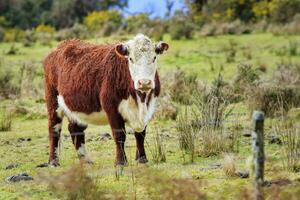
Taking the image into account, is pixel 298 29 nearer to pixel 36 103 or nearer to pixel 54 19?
pixel 36 103

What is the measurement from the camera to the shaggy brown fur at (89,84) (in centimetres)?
1117

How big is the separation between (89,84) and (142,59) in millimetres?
1128

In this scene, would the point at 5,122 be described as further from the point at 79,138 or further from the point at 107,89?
the point at 107,89

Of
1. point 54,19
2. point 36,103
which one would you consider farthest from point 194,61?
point 54,19

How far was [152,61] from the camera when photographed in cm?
1092

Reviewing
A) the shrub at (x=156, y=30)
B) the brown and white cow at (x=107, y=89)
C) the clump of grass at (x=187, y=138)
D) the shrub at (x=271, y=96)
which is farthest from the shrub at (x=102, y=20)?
the clump of grass at (x=187, y=138)

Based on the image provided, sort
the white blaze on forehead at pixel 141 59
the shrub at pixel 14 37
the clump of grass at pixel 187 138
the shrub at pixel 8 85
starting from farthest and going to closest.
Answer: the shrub at pixel 14 37 → the shrub at pixel 8 85 → the clump of grass at pixel 187 138 → the white blaze on forehead at pixel 141 59

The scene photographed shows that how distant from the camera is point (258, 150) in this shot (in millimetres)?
6320

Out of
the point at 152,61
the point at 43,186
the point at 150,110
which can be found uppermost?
the point at 152,61

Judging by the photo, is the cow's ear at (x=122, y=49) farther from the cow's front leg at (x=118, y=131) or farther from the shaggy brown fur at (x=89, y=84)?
the cow's front leg at (x=118, y=131)

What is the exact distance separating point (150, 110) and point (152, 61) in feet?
2.61

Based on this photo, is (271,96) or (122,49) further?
(271,96)

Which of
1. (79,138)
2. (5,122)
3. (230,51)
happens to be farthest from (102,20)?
(79,138)

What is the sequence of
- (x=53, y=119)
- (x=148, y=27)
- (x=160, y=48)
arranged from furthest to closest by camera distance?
(x=148, y=27), (x=53, y=119), (x=160, y=48)
